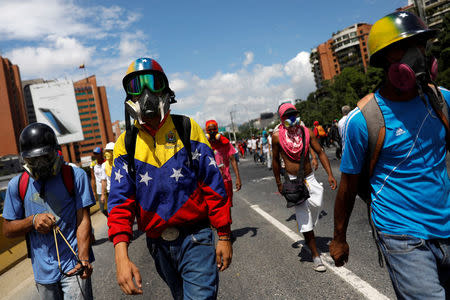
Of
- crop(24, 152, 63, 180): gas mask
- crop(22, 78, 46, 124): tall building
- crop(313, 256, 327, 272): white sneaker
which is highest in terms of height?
crop(22, 78, 46, 124): tall building

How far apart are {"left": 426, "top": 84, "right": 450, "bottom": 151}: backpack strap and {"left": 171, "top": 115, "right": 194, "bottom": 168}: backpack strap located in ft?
4.65

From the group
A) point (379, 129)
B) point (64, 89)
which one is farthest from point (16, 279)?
point (64, 89)

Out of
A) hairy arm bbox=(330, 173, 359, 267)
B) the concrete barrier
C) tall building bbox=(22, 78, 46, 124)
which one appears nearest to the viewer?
hairy arm bbox=(330, 173, 359, 267)

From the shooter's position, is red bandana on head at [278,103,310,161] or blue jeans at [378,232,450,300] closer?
blue jeans at [378,232,450,300]

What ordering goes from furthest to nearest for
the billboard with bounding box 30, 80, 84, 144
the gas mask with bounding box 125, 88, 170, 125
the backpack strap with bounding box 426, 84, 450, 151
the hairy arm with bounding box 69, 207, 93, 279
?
the billboard with bounding box 30, 80, 84, 144, the hairy arm with bounding box 69, 207, 93, 279, the gas mask with bounding box 125, 88, 170, 125, the backpack strap with bounding box 426, 84, 450, 151

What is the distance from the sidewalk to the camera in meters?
5.32

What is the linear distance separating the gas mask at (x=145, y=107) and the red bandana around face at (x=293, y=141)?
2.71 m

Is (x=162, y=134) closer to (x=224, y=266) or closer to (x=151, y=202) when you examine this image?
(x=151, y=202)

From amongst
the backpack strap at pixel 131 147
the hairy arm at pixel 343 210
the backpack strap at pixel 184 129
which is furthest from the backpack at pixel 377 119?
the backpack strap at pixel 131 147

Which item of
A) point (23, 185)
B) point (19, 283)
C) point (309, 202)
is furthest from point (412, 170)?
point (19, 283)

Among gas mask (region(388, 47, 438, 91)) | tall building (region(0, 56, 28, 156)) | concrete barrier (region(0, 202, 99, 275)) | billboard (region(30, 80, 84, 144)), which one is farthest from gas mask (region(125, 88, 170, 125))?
tall building (region(0, 56, 28, 156))

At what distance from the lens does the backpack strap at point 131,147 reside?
7.52 ft

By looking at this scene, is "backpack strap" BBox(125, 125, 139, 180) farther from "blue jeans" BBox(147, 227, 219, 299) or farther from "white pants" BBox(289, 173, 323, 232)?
"white pants" BBox(289, 173, 323, 232)

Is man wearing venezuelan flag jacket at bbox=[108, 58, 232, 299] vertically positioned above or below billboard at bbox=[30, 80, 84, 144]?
below
